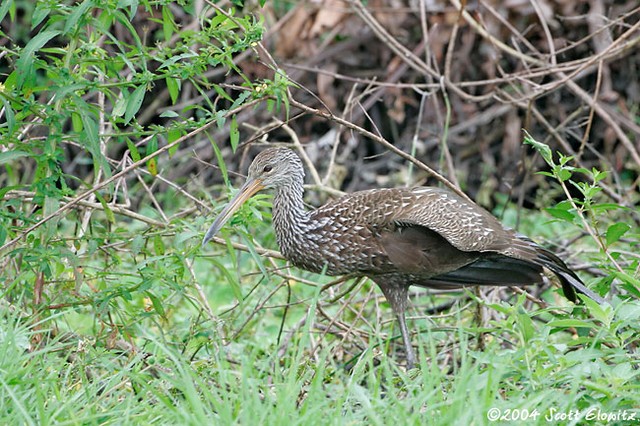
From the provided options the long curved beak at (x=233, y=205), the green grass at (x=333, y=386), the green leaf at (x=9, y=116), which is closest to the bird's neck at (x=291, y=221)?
the long curved beak at (x=233, y=205)

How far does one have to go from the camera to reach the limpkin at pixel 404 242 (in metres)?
4.46

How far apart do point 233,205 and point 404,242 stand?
769mm

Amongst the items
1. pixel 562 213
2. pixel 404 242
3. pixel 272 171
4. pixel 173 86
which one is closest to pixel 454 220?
pixel 404 242

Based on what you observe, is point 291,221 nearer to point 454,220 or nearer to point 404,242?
point 404,242

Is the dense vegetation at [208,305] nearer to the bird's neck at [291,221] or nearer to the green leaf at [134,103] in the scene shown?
the green leaf at [134,103]

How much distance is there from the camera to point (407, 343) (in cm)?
464

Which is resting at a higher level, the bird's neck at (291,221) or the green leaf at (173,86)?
the green leaf at (173,86)

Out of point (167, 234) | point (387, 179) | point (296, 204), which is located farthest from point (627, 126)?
point (167, 234)

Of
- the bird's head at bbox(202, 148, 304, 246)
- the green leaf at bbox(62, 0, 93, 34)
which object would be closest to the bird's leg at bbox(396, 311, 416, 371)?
the bird's head at bbox(202, 148, 304, 246)

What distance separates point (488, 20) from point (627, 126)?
1.21 meters

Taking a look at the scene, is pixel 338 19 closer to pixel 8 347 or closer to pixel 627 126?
pixel 627 126

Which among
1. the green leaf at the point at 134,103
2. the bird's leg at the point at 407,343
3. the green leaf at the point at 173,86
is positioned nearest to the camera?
the green leaf at the point at 134,103

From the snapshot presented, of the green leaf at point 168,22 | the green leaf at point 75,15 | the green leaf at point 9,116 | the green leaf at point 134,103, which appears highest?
the green leaf at point 75,15

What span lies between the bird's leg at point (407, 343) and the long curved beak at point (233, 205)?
Answer: 0.84 m
